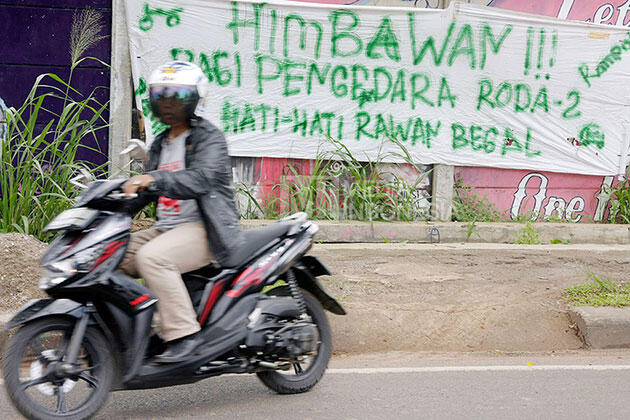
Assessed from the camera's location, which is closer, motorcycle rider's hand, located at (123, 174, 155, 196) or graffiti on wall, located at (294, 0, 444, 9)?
motorcycle rider's hand, located at (123, 174, 155, 196)

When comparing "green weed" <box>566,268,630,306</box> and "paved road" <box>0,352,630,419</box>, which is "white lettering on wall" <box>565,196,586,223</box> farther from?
"paved road" <box>0,352,630,419</box>

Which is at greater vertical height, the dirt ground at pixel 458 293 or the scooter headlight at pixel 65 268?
the scooter headlight at pixel 65 268

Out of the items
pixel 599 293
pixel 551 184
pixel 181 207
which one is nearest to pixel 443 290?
pixel 599 293

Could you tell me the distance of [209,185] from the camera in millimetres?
3527

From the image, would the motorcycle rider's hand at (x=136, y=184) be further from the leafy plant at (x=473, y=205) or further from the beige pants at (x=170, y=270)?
the leafy plant at (x=473, y=205)

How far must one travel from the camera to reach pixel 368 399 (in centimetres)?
393

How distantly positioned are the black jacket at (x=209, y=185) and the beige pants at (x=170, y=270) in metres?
0.11

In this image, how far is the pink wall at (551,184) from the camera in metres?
8.56

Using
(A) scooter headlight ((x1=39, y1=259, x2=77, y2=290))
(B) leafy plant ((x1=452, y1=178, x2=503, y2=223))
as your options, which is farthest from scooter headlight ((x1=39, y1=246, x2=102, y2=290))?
(B) leafy plant ((x1=452, y1=178, x2=503, y2=223))

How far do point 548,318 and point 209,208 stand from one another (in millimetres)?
2920

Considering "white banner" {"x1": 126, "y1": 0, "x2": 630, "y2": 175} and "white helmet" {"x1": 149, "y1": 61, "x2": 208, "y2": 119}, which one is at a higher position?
"white helmet" {"x1": 149, "y1": 61, "x2": 208, "y2": 119}

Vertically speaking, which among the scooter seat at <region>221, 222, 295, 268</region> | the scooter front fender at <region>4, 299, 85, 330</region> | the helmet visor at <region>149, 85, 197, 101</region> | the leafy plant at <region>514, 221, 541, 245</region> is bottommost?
the leafy plant at <region>514, 221, 541, 245</region>

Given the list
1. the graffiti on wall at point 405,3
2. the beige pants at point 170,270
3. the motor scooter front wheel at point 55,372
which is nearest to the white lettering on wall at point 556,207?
the graffiti on wall at point 405,3

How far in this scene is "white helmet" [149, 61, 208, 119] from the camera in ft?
11.4
